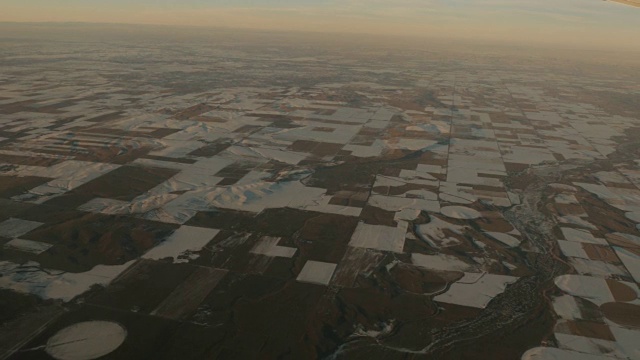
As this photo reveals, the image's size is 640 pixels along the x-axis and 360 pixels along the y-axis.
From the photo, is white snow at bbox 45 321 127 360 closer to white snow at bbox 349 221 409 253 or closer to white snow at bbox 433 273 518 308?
white snow at bbox 349 221 409 253

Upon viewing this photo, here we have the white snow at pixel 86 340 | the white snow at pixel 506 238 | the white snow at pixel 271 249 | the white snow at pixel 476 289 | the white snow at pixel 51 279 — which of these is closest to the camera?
the white snow at pixel 86 340

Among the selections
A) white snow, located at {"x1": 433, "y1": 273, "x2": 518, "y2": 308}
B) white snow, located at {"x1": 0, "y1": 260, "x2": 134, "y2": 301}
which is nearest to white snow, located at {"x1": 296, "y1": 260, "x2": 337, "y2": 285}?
white snow, located at {"x1": 433, "y1": 273, "x2": 518, "y2": 308}

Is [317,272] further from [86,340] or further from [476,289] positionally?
[86,340]

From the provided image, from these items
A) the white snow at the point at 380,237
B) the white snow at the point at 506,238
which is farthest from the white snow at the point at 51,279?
the white snow at the point at 506,238

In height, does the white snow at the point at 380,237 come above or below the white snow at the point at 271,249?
below

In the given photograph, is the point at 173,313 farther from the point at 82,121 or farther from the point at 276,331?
the point at 82,121

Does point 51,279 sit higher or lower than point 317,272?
higher

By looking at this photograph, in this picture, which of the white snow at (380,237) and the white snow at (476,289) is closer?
the white snow at (476,289)

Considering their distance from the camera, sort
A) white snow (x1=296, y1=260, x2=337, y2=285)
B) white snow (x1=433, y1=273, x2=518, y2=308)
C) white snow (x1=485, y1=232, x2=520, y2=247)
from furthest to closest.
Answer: white snow (x1=485, y1=232, x2=520, y2=247) < white snow (x1=296, y1=260, x2=337, y2=285) < white snow (x1=433, y1=273, x2=518, y2=308)

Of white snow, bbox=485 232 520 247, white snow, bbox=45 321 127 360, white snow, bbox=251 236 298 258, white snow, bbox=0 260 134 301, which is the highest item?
white snow, bbox=0 260 134 301

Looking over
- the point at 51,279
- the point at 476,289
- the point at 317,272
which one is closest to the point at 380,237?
the point at 317,272

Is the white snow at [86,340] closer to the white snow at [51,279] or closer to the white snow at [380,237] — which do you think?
the white snow at [51,279]

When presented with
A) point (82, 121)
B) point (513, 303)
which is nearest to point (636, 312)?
point (513, 303)
